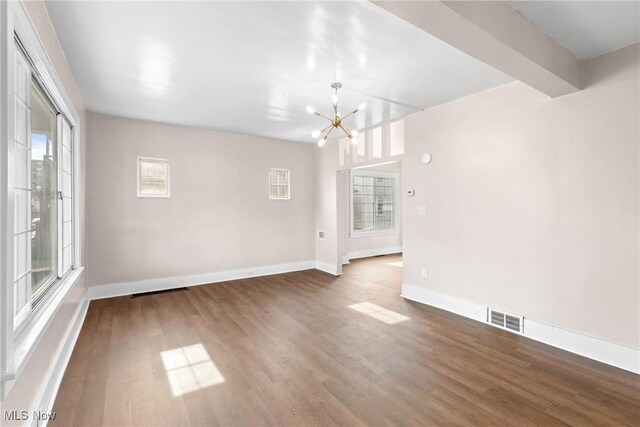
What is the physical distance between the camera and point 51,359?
223cm

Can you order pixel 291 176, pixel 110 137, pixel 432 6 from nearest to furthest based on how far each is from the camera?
pixel 432 6 → pixel 110 137 → pixel 291 176

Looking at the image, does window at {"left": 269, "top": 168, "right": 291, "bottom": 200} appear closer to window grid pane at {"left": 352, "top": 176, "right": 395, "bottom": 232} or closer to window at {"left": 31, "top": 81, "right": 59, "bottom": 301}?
window grid pane at {"left": 352, "top": 176, "right": 395, "bottom": 232}

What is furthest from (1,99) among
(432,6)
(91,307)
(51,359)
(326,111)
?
(91,307)

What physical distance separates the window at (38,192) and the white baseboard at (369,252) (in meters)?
5.41

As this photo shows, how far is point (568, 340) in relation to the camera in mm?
2881

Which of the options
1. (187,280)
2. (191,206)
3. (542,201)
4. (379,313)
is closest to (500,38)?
(542,201)

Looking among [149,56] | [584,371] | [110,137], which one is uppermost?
[149,56]

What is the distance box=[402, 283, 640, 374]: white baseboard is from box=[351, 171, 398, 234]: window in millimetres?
4100

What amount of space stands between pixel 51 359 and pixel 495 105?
4786 mm

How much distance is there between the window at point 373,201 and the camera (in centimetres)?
790

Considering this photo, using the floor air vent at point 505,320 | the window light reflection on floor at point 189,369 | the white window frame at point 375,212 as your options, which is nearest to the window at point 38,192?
the window light reflection on floor at point 189,369

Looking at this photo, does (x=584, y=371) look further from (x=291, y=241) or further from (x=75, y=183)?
(x=75, y=183)

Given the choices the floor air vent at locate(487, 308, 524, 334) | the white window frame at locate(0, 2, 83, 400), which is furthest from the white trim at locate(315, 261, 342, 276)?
the white window frame at locate(0, 2, 83, 400)

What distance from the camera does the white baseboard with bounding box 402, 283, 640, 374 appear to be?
8.35 ft
